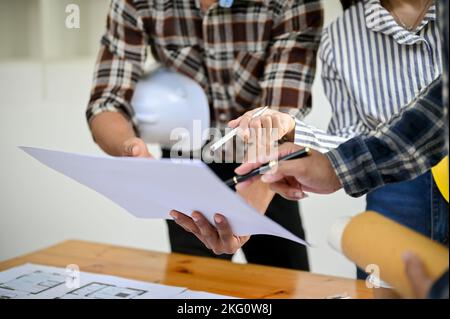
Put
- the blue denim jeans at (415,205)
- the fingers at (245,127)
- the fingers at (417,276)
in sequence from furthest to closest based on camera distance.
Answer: the fingers at (245,127) < the blue denim jeans at (415,205) < the fingers at (417,276)

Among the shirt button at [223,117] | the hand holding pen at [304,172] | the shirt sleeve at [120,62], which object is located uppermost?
the shirt sleeve at [120,62]

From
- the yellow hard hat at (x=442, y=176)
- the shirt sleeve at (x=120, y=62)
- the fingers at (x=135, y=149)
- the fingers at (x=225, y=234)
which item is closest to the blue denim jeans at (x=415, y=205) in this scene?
the yellow hard hat at (x=442, y=176)

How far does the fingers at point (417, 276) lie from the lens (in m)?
0.43

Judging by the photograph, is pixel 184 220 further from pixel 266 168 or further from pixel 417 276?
pixel 417 276

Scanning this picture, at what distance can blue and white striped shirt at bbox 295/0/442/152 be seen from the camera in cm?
66

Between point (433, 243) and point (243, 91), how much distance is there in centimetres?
50

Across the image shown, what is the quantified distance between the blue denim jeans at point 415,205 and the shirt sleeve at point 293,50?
0.17 metres

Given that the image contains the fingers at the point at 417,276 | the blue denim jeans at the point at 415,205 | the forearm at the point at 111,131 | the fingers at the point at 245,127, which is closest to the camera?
the fingers at the point at 417,276

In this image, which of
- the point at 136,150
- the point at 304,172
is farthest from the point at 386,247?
the point at 136,150

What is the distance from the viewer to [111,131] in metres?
0.86

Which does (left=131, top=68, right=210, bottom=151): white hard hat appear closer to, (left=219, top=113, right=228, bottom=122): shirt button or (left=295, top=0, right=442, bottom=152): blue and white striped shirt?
(left=219, top=113, right=228, bottom=122): shirt button

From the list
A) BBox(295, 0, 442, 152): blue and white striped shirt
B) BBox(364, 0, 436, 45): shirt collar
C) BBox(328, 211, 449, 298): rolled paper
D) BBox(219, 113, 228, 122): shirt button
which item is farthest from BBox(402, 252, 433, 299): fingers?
BBox(219, 113, 228, 122): shirt button

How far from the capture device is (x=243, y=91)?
92 centimetres

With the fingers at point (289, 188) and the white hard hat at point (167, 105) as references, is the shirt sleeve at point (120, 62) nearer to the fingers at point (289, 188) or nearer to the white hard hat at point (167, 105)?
the white hard hat at point (167, 105)
